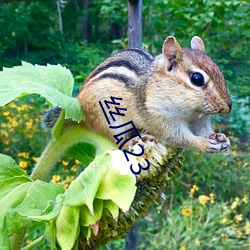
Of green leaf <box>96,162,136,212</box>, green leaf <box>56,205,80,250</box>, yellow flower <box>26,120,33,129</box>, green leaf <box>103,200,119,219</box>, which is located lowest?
yellow flower <box>26,120,33,129</box>

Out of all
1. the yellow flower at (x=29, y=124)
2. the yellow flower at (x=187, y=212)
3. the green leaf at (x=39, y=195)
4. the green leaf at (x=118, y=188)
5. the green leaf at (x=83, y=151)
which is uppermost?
the green leaf at (x=118, y=188)

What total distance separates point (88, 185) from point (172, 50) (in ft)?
1.12

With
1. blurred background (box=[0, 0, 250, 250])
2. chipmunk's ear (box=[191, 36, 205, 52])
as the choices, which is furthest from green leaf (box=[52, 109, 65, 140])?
blurred background (box=[0, 0, 250, 250])

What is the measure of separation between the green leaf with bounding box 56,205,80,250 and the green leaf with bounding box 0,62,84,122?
0.14 meters

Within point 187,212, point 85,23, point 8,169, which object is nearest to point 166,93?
point 8,169

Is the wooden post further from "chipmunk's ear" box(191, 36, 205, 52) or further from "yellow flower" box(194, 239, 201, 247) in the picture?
"yellow flower" box(194, 239, 201, 247)

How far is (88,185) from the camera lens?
18.0 inches

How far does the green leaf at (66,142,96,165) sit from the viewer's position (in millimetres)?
628

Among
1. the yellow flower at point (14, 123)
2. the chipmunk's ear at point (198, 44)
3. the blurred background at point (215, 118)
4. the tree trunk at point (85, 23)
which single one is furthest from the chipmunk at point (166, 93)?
the tree trunk at point (85, 23)

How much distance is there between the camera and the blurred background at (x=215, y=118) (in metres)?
2.07

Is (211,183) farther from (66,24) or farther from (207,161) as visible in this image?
(66,24)

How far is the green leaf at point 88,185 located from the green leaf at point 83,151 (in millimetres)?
153

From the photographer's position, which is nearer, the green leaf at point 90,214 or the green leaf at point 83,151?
the green leaf at point 90,214

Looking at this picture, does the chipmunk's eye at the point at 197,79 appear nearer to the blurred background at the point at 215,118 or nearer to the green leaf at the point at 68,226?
the green leaf at the point at 68,226
